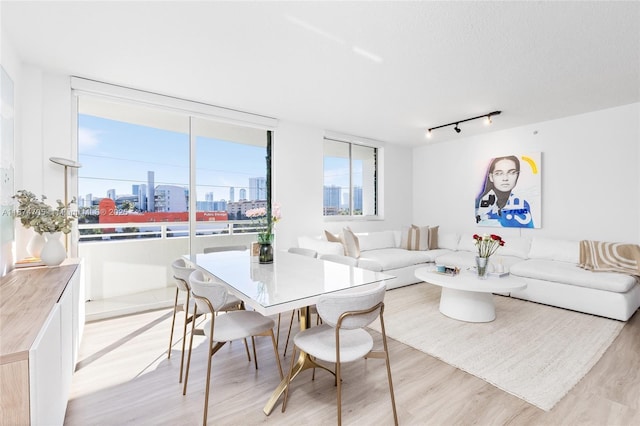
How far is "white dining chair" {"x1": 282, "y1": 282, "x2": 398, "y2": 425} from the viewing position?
4.98 ft

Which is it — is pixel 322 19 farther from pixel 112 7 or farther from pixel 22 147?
pixel 22 147

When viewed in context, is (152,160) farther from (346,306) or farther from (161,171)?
(346,306)

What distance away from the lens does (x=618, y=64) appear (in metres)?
2.82

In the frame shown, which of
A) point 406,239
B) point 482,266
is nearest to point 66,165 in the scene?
point 482,266

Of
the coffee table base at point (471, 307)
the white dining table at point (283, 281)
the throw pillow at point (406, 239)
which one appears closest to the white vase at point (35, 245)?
the white dining table at point (283, 281)

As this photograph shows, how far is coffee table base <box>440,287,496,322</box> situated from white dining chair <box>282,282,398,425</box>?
1.94m

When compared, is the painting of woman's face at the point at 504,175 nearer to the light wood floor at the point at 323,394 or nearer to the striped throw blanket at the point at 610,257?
the striped throw blanket at the point at 610,257

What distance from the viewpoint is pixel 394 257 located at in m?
4.68

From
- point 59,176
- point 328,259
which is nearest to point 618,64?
point 328,259

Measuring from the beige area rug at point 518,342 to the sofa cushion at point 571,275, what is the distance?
35 cm

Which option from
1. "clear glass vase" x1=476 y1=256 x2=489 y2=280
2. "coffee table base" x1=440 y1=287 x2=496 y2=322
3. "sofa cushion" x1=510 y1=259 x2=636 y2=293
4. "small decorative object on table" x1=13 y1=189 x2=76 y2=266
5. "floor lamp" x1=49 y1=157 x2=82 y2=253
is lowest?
"coffee table base" x1=440 y1=287 x2=496 y2=322

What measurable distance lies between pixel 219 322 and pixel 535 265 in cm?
413

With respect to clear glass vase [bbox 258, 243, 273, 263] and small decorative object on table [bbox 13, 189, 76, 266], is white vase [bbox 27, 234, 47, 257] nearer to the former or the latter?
small decorative object on table [bbox 13, 189, 76, 266]

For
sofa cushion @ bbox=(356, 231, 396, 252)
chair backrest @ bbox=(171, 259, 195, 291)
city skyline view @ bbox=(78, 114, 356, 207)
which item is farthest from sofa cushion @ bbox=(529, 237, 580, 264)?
chair backrest @ bbox=(171, 259, 195, 291)
